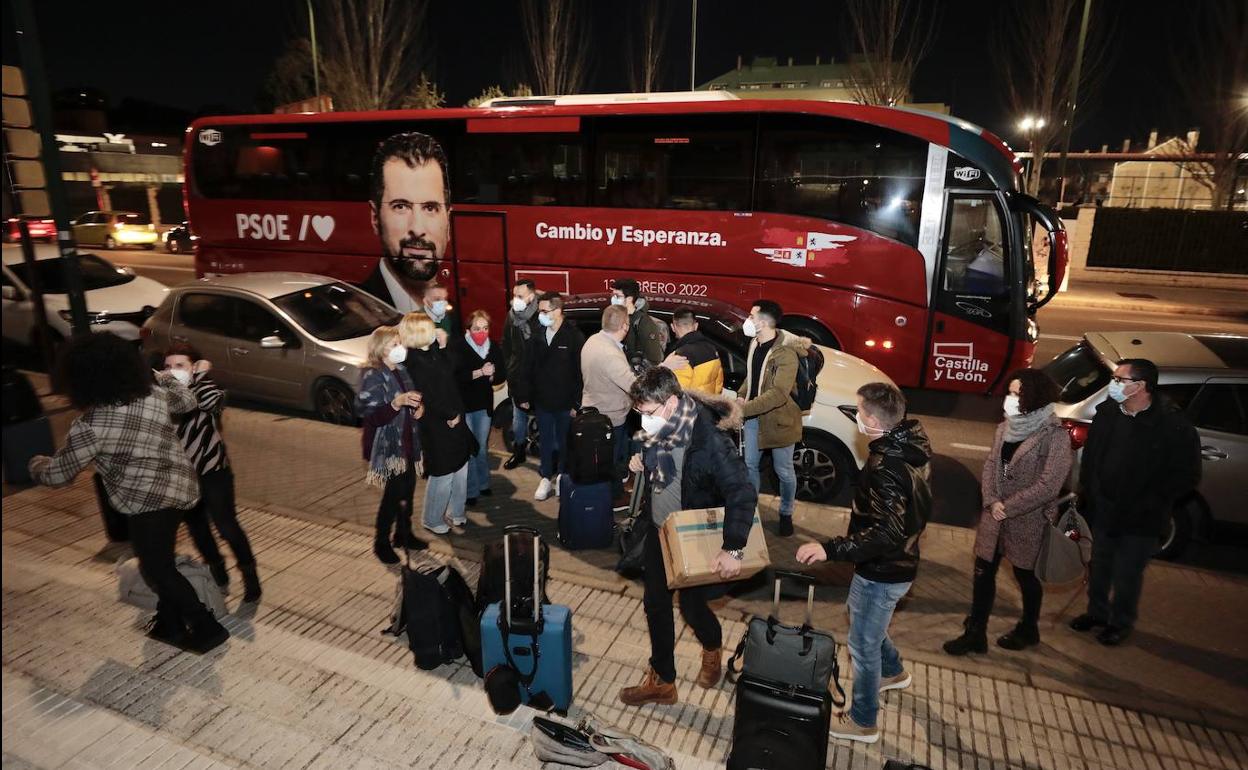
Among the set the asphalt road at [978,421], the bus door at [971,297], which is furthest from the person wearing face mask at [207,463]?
the bus door at [971,297]

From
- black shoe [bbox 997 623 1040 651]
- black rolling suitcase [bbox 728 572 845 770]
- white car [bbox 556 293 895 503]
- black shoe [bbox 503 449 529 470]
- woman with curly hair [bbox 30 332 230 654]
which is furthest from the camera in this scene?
black shoe [bbox 503 449 529 470]

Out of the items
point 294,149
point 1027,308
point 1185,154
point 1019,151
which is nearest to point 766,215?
point 1027,308

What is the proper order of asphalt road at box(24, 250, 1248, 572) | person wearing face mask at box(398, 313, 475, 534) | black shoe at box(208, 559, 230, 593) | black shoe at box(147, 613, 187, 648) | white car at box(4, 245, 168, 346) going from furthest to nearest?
white car at box(4, 245, 168, 346)
asphalt road at box(24, 250, 1248, 572)
person wearing face mask at box(398, 313, 475, 534)
black shoe at box(208, 559, 230, 593)
black shoe at box(147, 613, 187, 648)

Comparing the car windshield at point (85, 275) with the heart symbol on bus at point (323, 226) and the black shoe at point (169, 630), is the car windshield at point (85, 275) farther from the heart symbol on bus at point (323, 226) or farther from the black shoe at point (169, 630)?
the black shoe at point (169, 630)

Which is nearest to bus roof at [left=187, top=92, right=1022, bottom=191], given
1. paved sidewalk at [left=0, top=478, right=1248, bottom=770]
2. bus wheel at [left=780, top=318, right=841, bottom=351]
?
bus wheel at [left=780, top=318, right=841, bottom=351]

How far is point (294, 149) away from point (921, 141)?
9.46 m

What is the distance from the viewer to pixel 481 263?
11430mm

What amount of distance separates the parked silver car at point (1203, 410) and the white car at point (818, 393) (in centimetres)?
164

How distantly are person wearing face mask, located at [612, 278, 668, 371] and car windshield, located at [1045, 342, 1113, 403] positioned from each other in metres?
3.31

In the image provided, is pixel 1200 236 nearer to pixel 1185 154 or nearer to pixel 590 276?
pixel 1185 154

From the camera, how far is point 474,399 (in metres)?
6.65

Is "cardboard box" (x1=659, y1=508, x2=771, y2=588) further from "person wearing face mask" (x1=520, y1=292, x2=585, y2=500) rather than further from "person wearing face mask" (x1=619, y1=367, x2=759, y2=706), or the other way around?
"person wearing face mask" (x1=520, y1=292, x2=585, y2=500)

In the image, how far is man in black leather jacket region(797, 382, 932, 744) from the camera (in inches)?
140

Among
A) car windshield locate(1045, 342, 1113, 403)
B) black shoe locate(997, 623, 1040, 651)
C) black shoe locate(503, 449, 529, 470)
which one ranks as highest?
car windshield locate(1045, 342, 1113, 403)
